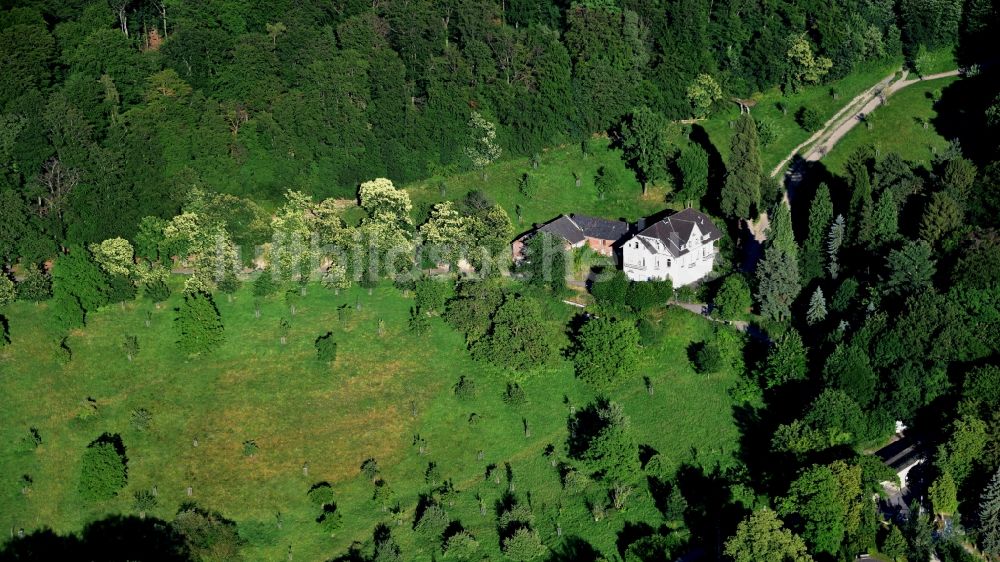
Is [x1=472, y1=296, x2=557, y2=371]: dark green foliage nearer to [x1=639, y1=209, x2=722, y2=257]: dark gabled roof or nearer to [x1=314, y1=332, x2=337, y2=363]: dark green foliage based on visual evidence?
[x1=314, y1=332, x2=337, y2=363]: dark green foliage

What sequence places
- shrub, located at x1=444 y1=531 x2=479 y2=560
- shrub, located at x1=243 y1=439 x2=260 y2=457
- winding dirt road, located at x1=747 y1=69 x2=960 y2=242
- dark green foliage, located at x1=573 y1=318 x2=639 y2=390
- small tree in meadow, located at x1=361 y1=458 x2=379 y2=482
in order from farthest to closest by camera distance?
winding dirt road, located at x1=747 y1=69 x2=960 y2=242
dark green foliage, located at x1=573 y1=318 x2=639 y2=390
shrub, located at x1=243 y1=439 x2=260 y2=457
small tree in meadow, located at x1=361 y1=458 x2=379 y2=482
shrub, located at x1=444 y1=531 x2=479 y2=560

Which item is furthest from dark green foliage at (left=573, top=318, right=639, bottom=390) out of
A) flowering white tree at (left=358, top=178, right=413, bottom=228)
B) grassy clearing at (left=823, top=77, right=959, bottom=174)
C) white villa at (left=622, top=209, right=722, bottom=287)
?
grassy clearing at (left=823, top=77, right=959, bottom=174)

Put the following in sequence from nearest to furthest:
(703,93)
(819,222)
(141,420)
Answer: (141,420)
(819,222)
(703,93)

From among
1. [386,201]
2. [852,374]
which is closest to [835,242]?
[852,374]

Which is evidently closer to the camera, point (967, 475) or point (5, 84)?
point (967, 475)

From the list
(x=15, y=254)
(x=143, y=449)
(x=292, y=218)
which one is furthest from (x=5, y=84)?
(x=143, y=449)

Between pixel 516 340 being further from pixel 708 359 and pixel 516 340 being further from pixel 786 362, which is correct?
pixel 786 362

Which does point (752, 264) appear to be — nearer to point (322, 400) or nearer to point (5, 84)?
point (322, 400)
